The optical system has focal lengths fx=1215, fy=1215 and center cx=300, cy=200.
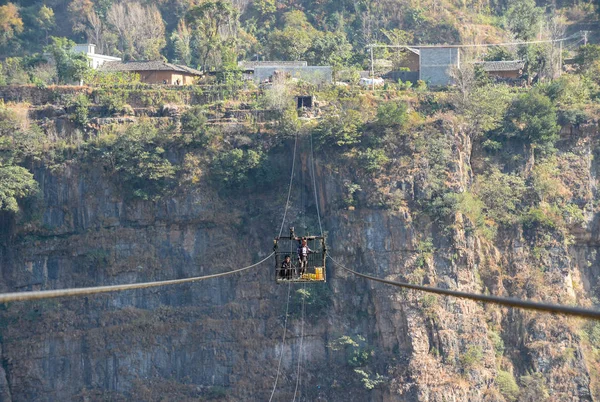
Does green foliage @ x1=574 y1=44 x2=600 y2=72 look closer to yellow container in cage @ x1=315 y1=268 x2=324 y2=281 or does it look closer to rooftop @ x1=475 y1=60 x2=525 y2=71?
rooftop @ x1=475 y1=60 x2=525 y2=71

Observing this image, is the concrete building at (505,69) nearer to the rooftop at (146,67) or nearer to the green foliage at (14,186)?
the rooftop at (146,67)

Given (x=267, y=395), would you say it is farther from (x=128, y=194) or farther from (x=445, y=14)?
(x=445, y=14)

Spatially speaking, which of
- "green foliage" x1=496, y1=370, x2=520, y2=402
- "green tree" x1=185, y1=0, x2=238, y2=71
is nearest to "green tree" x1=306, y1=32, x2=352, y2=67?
"green tree" x1=185, y1=0, x2=238, y2=71

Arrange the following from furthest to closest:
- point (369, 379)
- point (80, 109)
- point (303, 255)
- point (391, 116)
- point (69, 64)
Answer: point (69, 64)
point (80, 109)
point (391, 116)
point (369, 379)
point (303, 255)

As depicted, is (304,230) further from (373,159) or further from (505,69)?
(505,69)

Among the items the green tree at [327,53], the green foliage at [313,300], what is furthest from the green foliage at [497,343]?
the green tree at [327,53]

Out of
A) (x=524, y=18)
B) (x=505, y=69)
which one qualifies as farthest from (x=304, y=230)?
(x=524, y=18)

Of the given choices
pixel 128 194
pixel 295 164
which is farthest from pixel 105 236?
pixel 295 164
